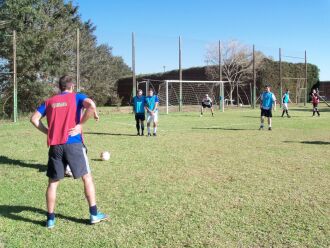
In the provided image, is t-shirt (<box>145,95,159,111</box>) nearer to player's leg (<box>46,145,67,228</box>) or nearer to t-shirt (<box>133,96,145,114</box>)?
t-shirt (<box>133,96,145,114</box>)

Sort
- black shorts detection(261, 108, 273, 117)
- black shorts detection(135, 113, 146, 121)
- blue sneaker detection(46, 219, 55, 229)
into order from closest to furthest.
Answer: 1. blue sneaker detection(46, 219, 55, 229)
2. black shorts detection(135, 113, 146, 121)
3. black shorts detection(261, 108, 273, 117)

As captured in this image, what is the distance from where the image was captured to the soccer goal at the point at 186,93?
33.0 metres

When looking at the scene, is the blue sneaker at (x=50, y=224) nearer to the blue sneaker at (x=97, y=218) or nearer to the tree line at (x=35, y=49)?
the blue sneaker at (x=97, y=218)

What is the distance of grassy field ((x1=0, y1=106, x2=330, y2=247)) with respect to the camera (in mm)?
4531

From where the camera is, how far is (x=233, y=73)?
136 feet

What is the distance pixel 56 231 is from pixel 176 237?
1389mm

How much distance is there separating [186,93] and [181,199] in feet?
99.6

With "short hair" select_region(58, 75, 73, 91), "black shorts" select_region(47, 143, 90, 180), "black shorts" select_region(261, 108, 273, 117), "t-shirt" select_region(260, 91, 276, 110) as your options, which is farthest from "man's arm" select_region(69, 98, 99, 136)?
"t-shirt" select_region(260, 91, 276, 110)

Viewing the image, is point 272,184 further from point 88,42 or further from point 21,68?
point 88,42

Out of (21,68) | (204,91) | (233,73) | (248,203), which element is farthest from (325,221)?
(233,73)

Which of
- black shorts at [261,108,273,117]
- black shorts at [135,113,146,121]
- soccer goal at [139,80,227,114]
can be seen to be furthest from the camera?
soccer goal at [139,80,227,114]

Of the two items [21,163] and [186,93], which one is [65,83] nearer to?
[21,163]

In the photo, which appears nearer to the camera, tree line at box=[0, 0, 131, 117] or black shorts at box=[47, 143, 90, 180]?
black shorts at box=[47, 143, 90, 180]

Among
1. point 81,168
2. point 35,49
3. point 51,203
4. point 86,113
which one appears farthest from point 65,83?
point 35,49
